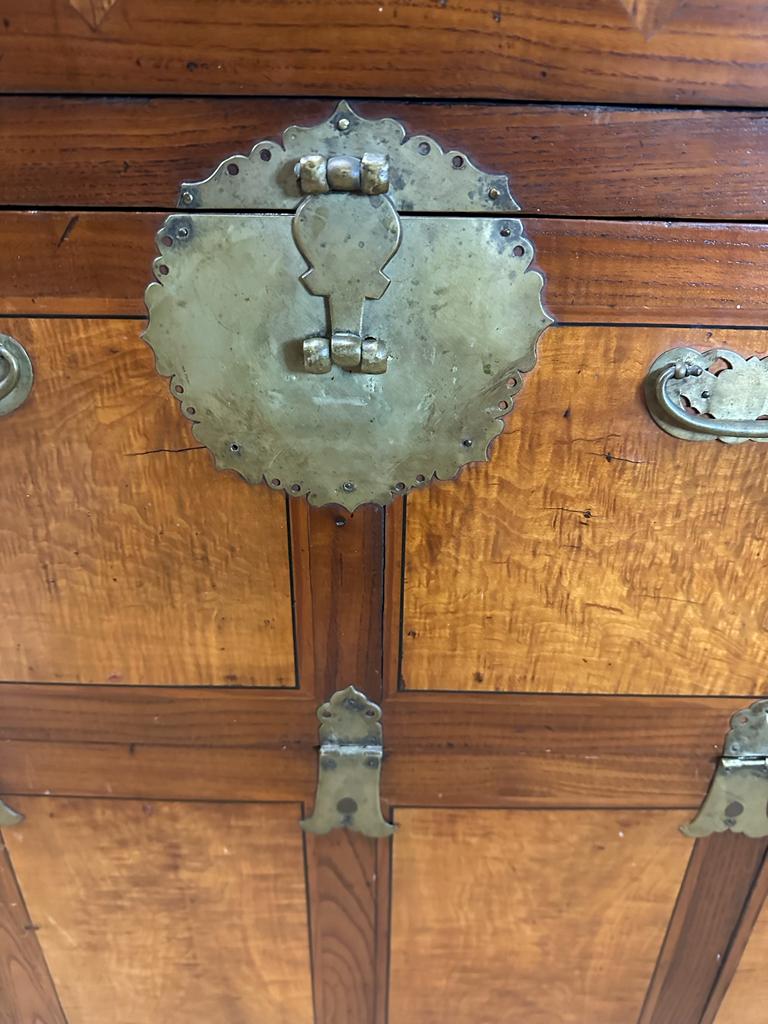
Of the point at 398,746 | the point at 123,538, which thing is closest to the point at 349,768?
the point at 398,746

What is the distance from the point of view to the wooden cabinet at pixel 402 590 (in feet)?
1.47

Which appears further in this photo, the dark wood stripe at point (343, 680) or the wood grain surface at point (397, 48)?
the dark wood stripe at point (343, 680)

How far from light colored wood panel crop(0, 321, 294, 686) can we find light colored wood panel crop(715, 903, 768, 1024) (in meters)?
0.57

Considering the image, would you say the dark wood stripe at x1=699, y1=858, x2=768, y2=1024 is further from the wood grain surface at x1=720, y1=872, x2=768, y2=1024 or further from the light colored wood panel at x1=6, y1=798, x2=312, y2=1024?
the light colored wood panel at x1=6, y1=798, x2=312, y2=1024

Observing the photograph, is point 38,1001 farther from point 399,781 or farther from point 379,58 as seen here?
point 379,58

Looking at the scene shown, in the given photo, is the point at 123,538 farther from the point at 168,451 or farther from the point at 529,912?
the point at 529,912

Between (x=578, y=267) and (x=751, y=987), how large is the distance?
0.79 m

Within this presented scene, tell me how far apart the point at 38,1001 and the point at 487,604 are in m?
0.73

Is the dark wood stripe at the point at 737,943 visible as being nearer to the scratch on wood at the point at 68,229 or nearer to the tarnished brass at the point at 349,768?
the tarnished brass at the point at 349,768

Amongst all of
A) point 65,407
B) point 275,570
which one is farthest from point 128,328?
point 275,570

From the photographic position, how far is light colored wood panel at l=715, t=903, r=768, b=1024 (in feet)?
2.50

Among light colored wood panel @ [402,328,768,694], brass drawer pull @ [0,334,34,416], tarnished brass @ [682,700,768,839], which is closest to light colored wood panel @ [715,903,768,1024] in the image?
tarnished brass @ [682,700,768,839]

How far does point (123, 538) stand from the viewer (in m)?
0.58

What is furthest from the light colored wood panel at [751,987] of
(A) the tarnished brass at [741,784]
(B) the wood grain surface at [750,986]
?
(A) the tarnished brass at [741,784]
